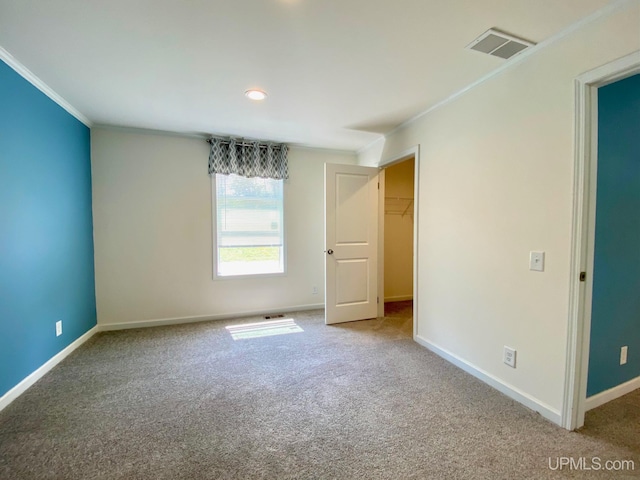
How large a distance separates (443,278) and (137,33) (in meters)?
3.02

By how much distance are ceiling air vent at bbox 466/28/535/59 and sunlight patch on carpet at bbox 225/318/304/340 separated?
3.18 metres

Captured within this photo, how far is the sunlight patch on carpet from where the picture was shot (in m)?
3.39

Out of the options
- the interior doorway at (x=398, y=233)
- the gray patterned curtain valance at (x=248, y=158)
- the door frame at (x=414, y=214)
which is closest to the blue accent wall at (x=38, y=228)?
the gray patterned curtain valance at (x=248, y=158)

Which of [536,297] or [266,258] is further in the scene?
[266,258]

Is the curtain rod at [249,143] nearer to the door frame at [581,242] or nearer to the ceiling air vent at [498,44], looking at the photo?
the ceiling air vent at [498,44]

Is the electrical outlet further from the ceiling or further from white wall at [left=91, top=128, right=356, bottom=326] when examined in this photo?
white wall at [left=91, top=128, right=356, bottom=326]

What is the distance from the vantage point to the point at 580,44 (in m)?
1.67

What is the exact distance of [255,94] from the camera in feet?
8.45

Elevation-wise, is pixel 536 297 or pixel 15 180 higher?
pixel 15 180

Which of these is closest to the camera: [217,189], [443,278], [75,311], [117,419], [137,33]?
[137,33]

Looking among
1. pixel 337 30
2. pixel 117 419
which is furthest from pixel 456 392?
pixel 337 30

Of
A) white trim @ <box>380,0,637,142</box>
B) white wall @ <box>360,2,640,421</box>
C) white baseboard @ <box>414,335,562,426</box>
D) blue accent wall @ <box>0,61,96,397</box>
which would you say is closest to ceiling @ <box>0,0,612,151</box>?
white trim @ <box>380,0,637,142</box>

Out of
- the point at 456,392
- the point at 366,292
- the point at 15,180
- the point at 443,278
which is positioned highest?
the point at 15,180

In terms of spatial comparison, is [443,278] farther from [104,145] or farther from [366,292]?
[104,145]
